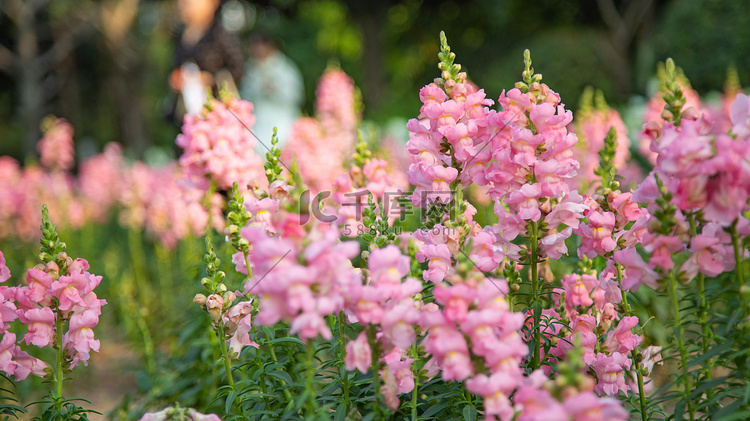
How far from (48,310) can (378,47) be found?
50.1 feet

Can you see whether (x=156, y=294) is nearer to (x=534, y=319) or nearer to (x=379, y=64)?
(x=534, y=319)

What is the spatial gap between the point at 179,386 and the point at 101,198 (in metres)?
4.99

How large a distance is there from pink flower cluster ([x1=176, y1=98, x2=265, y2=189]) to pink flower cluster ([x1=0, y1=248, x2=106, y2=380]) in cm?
108

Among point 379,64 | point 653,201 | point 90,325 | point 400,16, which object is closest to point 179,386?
point 90,325

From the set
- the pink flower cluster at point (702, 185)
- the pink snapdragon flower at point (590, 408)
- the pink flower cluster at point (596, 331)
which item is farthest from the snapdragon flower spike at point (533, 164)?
the pink snapdragon flower at point (590, 408)

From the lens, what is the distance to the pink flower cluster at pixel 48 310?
6.16 ft

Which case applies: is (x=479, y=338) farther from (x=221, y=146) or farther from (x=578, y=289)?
(x=221, y=146)

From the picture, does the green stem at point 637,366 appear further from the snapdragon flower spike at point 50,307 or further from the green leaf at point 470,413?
the snapdragon flower spike at point 50,307

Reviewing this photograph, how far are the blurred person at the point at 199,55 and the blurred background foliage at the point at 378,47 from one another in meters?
0.62

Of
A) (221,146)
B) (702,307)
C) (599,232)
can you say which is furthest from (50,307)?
(702,307)

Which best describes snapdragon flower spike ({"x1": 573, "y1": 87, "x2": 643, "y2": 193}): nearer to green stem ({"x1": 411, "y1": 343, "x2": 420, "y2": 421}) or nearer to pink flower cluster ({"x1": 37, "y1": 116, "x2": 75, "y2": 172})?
green stem ({"x1": 411, "y1": 343, "x2": 420, "y2": 421})

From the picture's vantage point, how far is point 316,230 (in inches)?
55.8

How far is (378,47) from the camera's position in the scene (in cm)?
1633

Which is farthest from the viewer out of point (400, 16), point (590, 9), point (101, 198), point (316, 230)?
point (400, 16)
